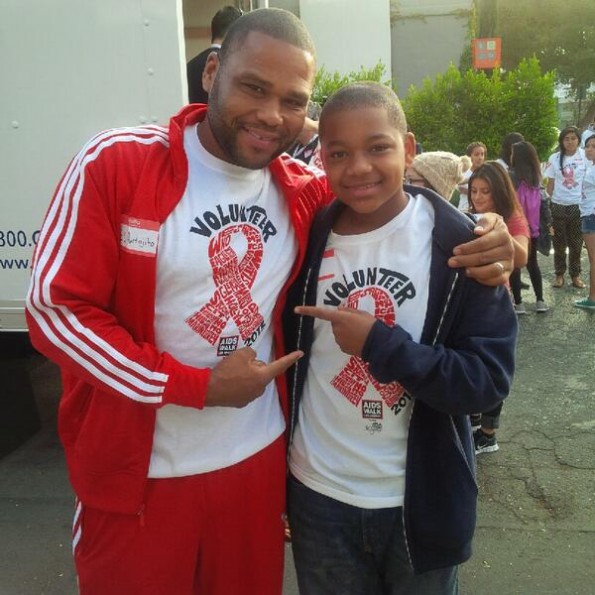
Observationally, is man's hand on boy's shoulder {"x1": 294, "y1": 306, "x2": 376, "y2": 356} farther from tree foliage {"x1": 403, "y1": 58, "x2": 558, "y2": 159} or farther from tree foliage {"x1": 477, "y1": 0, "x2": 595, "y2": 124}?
tree foliage {"x1": 477, "y1": 0, "x2": 595, "y2": 124}

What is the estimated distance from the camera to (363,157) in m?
1.65

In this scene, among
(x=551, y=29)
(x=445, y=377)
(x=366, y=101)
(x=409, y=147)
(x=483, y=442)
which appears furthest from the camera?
(x=551, y=29)

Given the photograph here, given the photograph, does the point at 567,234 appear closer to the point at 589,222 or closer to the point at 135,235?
the point at 589,222

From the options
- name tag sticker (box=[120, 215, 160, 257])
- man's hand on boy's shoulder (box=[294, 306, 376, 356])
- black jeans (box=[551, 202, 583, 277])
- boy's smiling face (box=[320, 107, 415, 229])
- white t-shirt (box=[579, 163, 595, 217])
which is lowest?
black jeans (box=[551, 202, 583, 277])

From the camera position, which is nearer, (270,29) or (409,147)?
(270,29)

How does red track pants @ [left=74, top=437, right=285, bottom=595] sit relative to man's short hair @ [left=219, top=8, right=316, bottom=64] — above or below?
below

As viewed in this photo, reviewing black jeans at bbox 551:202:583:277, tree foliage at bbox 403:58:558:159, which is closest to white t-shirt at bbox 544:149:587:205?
black jeans at bbox 551:202:583:277

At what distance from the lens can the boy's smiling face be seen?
1643 mm

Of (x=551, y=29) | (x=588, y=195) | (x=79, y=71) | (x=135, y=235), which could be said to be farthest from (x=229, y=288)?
(x=551, y=29)

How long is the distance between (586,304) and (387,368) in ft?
21.1

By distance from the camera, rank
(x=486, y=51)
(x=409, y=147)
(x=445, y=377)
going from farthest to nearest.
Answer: (x=486, y=51) → (x=409, y=147) → (x=445, y=377)

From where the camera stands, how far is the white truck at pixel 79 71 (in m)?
2.88

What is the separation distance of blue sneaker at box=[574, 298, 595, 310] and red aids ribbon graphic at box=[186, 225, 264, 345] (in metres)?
6.32

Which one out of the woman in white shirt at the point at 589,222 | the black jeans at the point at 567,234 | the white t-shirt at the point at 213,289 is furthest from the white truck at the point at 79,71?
the black jeans at the point at 567,234
